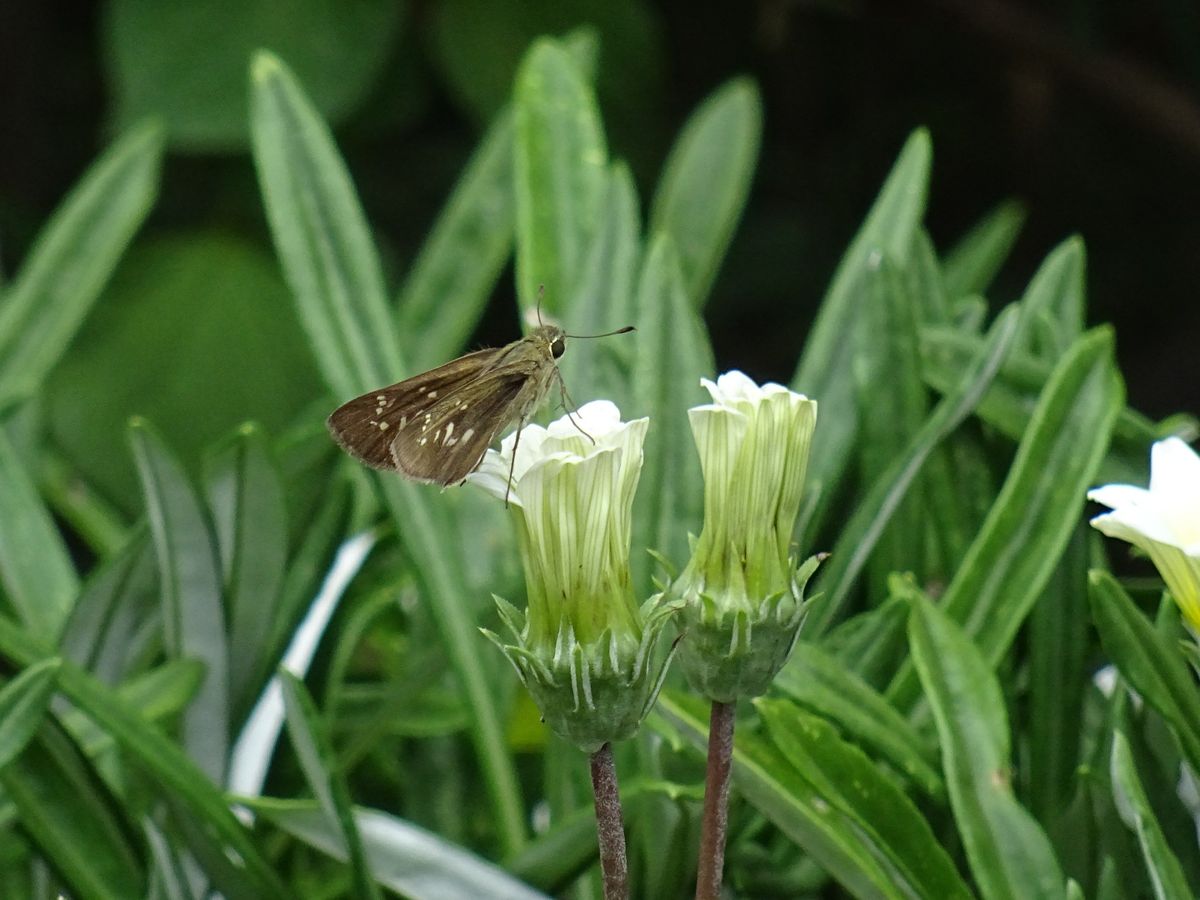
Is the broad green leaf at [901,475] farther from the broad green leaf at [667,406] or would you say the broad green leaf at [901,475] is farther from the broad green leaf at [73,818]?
the broad green leaf at [73,818]

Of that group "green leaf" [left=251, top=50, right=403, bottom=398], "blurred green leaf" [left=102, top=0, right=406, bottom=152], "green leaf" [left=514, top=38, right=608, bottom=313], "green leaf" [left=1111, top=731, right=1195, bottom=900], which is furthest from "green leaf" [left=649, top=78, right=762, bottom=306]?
"green leaf" [left=1111, top=731, right=1195, bottom=900]

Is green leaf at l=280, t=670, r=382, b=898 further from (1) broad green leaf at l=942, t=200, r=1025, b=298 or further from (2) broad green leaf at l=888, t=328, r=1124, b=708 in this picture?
(1) broad green leaf at l=942, t=200, r=1025, b=298

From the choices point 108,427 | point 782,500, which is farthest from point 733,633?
point 108,427

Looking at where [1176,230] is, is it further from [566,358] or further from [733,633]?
[733,633]

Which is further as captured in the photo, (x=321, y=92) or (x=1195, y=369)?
(x=1195, y=369)

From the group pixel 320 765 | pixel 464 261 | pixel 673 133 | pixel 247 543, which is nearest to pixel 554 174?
pixel 464 261
